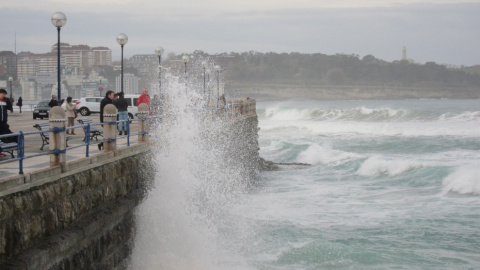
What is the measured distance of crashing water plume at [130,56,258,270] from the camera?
12.6m

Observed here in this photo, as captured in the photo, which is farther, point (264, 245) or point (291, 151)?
point (291, 151)

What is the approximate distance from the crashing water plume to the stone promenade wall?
16.4 inches

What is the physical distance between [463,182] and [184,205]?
42.0 feet

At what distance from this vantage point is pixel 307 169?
Answer: 31000 millimetres

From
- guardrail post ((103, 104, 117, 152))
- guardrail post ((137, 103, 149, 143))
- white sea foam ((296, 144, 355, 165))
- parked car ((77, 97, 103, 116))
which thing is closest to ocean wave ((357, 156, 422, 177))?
white sea foam ((296, 144, 355, 165))

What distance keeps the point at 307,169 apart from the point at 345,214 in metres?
12.4

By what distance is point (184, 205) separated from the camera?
537 inches

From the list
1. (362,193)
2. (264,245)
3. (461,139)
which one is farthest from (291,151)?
(264,245)

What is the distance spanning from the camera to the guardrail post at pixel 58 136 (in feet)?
32.0

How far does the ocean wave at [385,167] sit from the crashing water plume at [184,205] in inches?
370

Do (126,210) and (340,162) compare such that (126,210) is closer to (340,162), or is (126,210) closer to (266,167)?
(266,167)

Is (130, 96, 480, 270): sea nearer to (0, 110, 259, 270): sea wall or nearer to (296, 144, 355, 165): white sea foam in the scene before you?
(0, 110, 259, 270): sea wall

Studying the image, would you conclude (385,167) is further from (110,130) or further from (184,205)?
(110,130)

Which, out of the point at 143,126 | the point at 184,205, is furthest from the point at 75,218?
the point at 143,126
